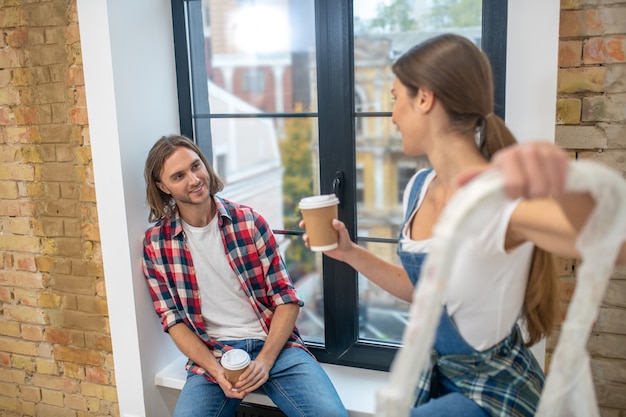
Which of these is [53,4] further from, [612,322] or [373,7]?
[612,322]

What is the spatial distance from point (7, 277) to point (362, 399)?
153 cm

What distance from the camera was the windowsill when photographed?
203cm

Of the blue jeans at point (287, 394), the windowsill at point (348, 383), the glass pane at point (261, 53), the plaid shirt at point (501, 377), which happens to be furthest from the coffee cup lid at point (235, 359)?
the glass pane at point (261, 53)

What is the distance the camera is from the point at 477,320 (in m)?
1.31

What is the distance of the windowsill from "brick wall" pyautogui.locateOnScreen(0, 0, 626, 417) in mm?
252

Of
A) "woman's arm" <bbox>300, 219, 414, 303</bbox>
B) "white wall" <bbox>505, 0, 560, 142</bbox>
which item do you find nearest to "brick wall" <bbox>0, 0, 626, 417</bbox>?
"woman's arm" <bbox>300, 219, 414, 303</bbox>

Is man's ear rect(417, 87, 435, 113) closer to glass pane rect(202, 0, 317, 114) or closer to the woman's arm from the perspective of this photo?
the woman's arm

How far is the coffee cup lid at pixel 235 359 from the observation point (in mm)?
1886

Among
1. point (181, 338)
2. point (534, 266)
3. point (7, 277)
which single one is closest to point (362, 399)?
point (181, 338)

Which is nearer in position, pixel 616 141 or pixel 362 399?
pixel 616 141

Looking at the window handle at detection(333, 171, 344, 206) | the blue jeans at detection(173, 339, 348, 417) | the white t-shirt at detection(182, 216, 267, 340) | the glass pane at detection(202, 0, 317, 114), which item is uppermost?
the glass pane at detection(202, 0, 317, 114)

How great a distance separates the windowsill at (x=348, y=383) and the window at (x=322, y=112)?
42mm

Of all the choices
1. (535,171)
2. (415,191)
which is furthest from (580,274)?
(415,191)

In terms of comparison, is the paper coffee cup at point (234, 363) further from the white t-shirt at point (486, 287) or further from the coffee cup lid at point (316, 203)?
the white t-shirt at point (486, 287)
